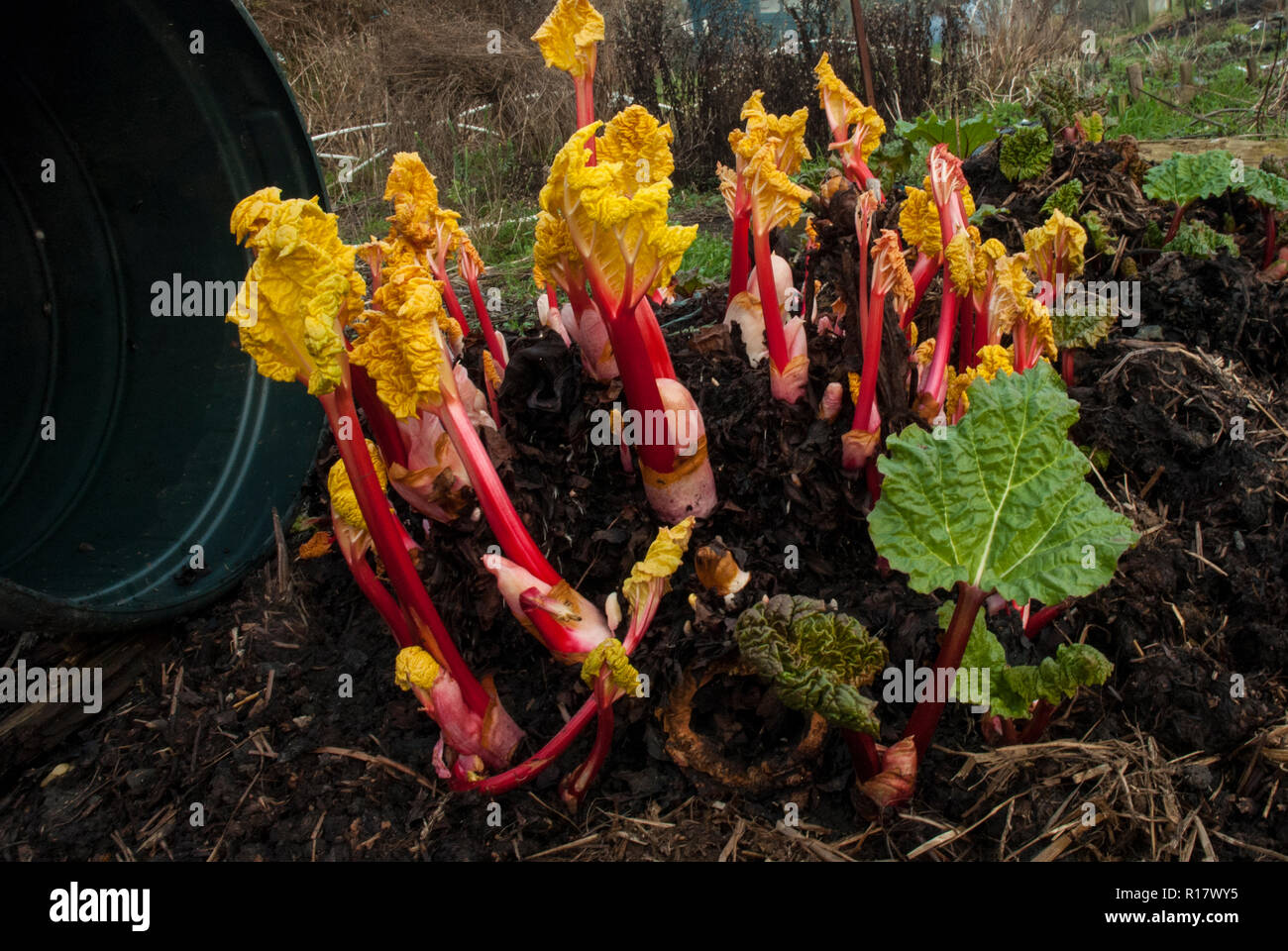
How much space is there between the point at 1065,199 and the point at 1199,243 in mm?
468

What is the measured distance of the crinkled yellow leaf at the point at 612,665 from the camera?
61.0 inches

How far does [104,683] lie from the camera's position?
88.7 inches

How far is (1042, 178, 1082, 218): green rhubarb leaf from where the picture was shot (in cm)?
306

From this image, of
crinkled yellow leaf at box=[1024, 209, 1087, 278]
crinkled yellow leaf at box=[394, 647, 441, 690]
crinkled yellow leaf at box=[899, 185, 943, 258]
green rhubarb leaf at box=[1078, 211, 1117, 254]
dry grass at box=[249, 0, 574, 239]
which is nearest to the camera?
crinkled yellow leaf at box=[394, 647, 441, 690]

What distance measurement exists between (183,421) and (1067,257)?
2.53m

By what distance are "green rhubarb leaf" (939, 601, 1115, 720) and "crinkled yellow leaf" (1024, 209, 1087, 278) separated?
1074 mm

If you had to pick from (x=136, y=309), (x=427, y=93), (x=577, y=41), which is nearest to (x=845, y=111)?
(x=577, y=41)

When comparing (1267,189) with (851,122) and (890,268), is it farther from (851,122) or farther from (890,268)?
(890,268)

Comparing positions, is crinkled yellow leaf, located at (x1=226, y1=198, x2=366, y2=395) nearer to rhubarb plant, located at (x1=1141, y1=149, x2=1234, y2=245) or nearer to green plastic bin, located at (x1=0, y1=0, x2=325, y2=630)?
green plastic bin, located at (x1=0, y1=0, x2=325, y2=630)

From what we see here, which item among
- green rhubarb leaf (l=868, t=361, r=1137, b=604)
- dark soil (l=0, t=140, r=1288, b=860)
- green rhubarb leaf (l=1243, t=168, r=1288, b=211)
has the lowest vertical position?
dark soil (l=0, t=140, r=1288, b=860)

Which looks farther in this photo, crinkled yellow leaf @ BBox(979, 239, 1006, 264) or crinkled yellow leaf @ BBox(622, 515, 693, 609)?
crinkled yellow leaf @ BBox(979, 239, 1006, 264)

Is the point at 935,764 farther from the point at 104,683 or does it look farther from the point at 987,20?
the point at 987,20

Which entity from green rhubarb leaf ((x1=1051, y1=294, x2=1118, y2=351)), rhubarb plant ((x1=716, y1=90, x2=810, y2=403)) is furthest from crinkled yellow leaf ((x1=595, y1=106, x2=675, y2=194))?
green rhubarb leaf ((x1=1051, y1=294, x2=1118, y2=351))

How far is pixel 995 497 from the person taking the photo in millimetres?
1540
